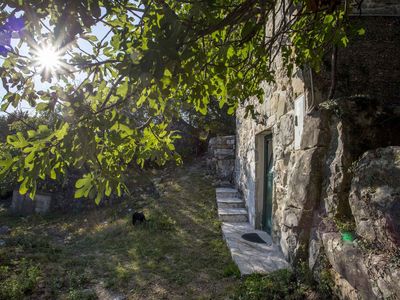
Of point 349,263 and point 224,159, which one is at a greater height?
point 224,159

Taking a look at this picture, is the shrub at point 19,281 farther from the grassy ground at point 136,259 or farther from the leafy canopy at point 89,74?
the leafy canopy at point 89,74

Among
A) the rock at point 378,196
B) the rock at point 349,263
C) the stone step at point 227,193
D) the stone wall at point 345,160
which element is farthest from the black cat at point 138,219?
the rock at point 378,196

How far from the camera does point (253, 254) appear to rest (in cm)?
445

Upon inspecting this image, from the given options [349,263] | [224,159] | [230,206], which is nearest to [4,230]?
[230,206]

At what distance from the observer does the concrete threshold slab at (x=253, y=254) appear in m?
3.93

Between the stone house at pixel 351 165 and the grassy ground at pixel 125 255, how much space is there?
4.26 ft

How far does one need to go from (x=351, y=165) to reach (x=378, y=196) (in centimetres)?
62

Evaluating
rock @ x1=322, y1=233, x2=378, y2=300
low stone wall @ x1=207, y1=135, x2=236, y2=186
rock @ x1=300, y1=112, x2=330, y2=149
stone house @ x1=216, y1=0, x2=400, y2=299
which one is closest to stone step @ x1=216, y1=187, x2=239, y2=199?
low stone wall @ x1=207, y1=135, x2=236, y2=186

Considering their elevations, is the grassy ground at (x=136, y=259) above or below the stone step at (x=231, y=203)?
below

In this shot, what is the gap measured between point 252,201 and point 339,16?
161 inches

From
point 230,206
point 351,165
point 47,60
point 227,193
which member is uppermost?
point 47,60

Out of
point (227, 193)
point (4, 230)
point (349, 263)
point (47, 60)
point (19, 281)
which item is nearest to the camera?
point (47, 60)

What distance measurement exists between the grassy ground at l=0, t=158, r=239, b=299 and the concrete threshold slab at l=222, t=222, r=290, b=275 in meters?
0.18

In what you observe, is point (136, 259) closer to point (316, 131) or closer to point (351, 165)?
point (316, 131)
